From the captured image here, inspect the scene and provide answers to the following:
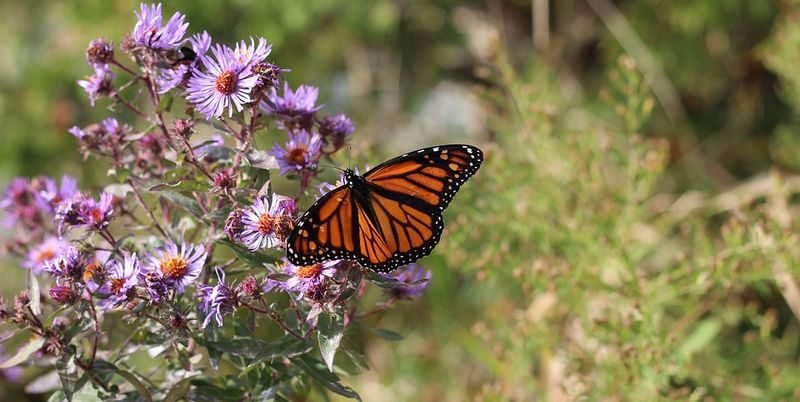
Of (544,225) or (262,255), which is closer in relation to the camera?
(262,255)

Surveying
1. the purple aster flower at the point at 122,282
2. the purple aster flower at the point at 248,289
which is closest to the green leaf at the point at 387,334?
the purple aster flower at the point at 248,289

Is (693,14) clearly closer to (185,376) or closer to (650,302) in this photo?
(650,302)

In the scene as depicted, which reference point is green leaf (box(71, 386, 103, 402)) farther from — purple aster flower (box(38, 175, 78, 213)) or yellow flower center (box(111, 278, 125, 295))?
purple aster flower (box(38, 175, 78, 213))

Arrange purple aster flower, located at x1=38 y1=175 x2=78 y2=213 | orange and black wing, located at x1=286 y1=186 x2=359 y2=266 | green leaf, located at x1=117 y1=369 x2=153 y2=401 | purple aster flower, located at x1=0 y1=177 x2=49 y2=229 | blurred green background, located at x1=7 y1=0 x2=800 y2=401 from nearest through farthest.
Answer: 1. orange and black wing, located at x1=286 y1=186 x2=359 y2=266
2. green leaf, located at x1=117 y1=369 x2=153 y2=401
3. purple aster flower, located at x1=38 y1=175 x2=78 y2=213
4. purple aster flower, located at x1=0 y1=177 x2=49 y2=229
5. blurred green background, located at x1=7 y1=0 x2=800 y2=401

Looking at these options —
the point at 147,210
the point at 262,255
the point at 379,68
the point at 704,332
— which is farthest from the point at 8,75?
the point at 704,332

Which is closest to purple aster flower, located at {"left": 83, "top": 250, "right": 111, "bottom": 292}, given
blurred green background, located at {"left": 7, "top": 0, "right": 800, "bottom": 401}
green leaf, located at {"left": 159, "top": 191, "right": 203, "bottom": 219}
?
green leaf, located at {"left": 159, "top": 191, "right": 203, "bottom": 219}

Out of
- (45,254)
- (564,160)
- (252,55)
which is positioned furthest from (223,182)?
(564,160)
